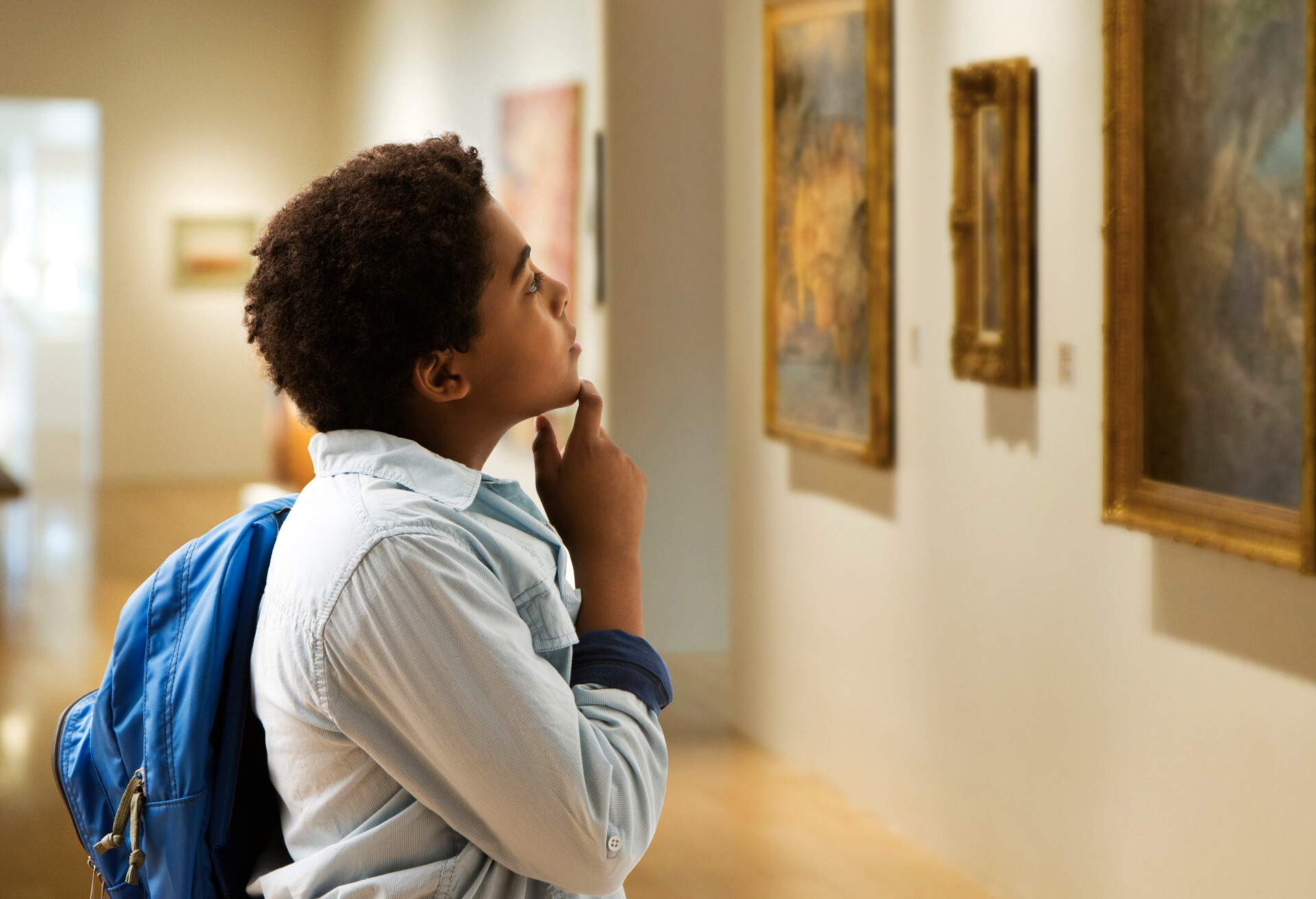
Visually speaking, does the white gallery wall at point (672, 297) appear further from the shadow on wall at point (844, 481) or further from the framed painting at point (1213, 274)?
the framed painting at point (1213, 274)

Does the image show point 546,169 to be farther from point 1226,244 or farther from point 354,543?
point 354,543

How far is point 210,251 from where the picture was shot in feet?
59.0

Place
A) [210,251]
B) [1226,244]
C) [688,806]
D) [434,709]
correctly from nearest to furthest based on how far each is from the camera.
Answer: [434,709]
[1226,244]
[688,806]
[210,251]

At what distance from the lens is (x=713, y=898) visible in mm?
5094

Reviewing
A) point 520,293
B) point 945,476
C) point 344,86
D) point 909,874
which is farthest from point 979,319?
point 344,86

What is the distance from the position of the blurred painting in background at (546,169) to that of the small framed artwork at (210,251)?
7395 millimetres

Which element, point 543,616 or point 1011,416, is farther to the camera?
point 1011,416

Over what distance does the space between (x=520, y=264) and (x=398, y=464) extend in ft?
0.76

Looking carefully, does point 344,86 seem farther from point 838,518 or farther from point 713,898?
point 713,898

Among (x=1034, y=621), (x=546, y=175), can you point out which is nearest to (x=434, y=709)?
(x=1034, y=621)

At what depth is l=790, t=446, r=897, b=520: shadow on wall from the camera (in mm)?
5891

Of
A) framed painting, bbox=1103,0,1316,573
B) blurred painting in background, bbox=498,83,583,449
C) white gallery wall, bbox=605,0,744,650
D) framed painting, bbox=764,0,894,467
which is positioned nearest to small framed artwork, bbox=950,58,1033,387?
framed painting, bbox=1103,0,1316,573

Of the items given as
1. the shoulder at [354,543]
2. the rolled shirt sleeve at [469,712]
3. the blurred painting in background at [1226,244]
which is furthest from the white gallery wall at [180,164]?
the rolled shirt sleeve at [469,712]

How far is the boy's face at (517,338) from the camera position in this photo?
1.50m
